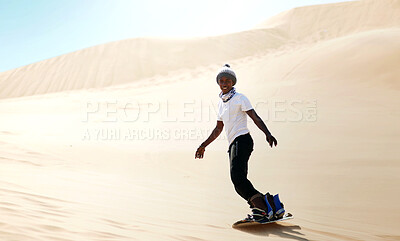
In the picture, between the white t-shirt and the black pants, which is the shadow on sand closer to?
the black pants

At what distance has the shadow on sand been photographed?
12.1 feet

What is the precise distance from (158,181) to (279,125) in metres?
6.25

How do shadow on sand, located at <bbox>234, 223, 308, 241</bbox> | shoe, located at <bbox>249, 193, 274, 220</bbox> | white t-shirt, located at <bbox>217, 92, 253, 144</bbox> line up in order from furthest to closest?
1. white t-shirt, located at <bbox>217, 92, 253, 144</bbox>
2. shoe, located at <bbox>249, 193, 274, 220</bbox>
3. shadow on sand, located at <bbox>234, 223, 308, 241</bbox>

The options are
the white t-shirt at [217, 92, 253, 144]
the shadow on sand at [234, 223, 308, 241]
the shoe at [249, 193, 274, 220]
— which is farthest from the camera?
the white t-shirt at [217, 92, 253, 144]

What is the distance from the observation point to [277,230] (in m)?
3.88

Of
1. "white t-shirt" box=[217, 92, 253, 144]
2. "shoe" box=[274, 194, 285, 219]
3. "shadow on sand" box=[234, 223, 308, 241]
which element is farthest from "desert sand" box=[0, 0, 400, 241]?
"white t-shirt" box=[217, 92, 253, 144]

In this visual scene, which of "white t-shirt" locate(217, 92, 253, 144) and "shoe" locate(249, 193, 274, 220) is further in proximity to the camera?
"white t-shirt" locate(217, 92, 253, 144)

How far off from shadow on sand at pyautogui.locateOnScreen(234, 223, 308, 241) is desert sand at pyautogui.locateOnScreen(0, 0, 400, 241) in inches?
0.8

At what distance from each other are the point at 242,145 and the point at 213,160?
5043mm

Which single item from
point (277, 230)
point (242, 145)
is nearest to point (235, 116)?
point (242, 145)

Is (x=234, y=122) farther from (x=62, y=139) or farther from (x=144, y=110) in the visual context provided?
(x=144, y=110)

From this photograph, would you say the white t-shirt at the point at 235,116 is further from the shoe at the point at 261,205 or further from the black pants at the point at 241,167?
the shoe at the point at 261,205

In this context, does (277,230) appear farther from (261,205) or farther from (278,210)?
(261,205)

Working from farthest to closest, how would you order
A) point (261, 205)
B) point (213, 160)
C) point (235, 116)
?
1. point (213, 160)
2. point (235, 116)
3. point (261, 205)
